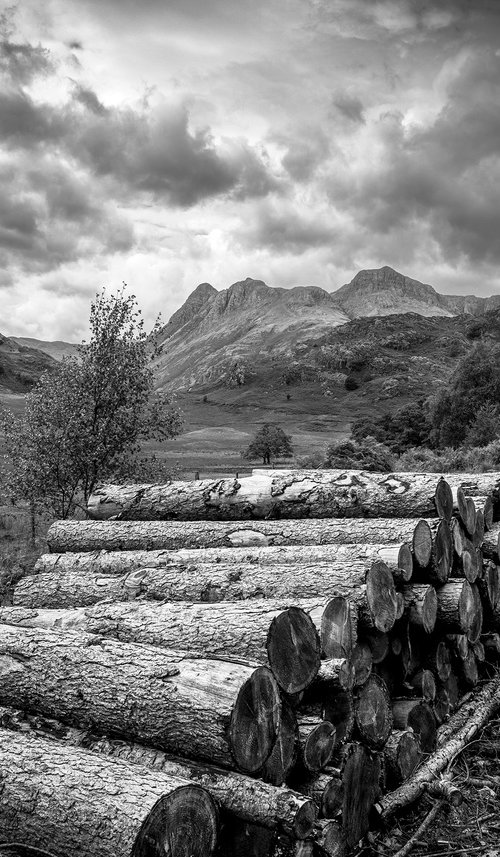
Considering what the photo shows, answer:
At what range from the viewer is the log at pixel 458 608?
8188 millimetres

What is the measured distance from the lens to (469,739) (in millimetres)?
7691

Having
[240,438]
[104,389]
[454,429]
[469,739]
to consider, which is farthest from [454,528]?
[240,438]

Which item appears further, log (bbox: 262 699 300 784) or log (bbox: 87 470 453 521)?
log (bbox: 87 470 453 521)

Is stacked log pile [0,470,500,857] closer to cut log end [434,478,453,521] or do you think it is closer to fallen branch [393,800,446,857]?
cut log end [434,478,453,521]

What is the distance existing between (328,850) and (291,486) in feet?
20.2

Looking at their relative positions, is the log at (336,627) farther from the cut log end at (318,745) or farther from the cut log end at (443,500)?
the cut log end at (443,500)

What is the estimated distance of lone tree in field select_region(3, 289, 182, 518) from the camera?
18547 millimetres

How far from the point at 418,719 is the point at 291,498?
14.3 ft

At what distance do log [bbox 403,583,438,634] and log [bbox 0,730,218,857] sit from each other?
4.00 m

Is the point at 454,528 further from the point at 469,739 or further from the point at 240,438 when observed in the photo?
the point at 240,438

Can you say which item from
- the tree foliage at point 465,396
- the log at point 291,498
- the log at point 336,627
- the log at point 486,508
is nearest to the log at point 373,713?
the log at point 336,627

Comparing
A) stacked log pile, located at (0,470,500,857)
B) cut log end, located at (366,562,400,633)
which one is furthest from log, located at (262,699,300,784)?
cut log end, located at (366,562,400,633)

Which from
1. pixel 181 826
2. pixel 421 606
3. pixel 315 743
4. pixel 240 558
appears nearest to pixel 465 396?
pixel 240 558

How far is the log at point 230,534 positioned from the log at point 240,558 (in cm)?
30
